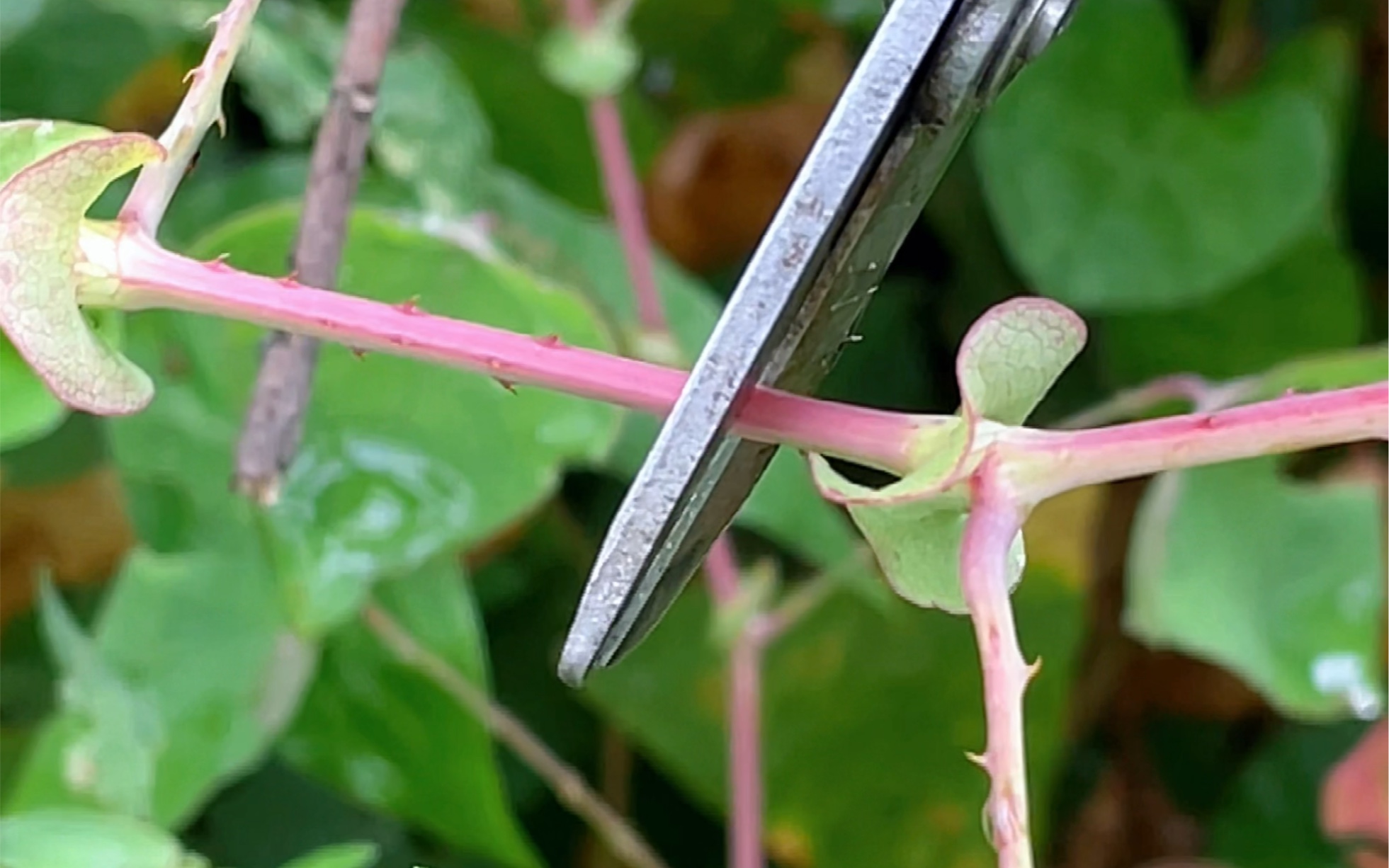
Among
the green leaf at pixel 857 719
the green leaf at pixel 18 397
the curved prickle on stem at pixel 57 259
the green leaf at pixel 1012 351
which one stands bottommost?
the green leaf at pixel 857 719

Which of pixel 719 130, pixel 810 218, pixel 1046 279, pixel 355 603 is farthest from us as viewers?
pixel 719 130

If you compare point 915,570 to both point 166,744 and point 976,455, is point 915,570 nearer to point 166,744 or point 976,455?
point 976,455

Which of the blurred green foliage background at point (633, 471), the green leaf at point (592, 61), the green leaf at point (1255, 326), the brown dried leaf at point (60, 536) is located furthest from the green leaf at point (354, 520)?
the green leaf at point (1255, 326)

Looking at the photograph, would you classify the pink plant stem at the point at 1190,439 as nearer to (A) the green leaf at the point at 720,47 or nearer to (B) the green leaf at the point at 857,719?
(B) the green leaf at the point at 857,719

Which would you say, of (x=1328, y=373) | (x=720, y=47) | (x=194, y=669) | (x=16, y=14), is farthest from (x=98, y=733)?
(x=720, y=47)

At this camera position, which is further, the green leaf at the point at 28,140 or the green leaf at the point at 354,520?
the green leaf at the point at 354,520

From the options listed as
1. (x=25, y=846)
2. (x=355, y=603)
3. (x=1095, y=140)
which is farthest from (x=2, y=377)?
(x=1095, y=140)
